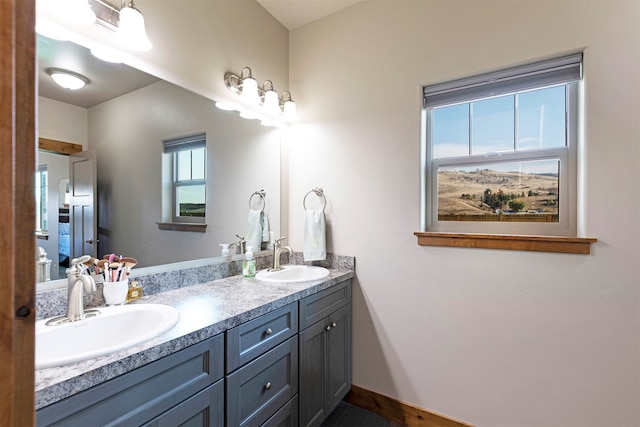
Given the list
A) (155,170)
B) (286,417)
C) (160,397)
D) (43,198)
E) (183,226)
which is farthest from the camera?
(183,226)

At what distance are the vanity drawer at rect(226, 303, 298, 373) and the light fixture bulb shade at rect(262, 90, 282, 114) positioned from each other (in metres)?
1.29

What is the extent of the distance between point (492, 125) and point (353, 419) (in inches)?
76.0

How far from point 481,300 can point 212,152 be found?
1.73 meters

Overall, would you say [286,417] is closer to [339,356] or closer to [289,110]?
[339,356]

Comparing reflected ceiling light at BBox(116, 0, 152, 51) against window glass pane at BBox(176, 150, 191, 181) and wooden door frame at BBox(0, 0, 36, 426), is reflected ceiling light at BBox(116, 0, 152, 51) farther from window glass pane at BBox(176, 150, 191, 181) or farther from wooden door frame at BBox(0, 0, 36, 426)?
wooden door frame at BBox(0, 0, 36, 426)

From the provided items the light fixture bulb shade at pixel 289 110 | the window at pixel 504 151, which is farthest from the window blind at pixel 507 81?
the light fixture bulb shade at pixel 289 110

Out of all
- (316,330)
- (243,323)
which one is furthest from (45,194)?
(316,330)

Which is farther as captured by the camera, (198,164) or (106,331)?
(198,164)

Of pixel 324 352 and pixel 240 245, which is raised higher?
pixel 240 245

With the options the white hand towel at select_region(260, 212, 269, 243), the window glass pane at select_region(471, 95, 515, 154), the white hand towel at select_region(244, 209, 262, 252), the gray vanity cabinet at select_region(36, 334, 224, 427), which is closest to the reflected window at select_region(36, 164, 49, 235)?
the gray vanity cabinet at select_region(36, 334, 224, 427)

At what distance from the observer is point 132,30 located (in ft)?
4.17

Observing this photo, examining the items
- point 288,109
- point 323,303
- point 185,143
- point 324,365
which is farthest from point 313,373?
point 288,109

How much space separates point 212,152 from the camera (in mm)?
1833

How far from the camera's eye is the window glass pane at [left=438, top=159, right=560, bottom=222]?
1614 millimetres
